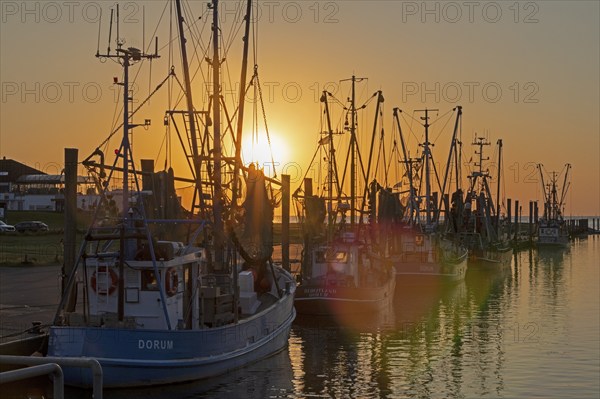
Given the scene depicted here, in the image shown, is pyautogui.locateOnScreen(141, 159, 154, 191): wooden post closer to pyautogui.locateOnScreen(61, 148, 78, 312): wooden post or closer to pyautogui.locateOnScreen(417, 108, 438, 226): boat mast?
pyautogui.locateOnScreen(61, 148, 78, 312): wooden post

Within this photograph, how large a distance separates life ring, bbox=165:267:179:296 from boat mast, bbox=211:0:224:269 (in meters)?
3.90

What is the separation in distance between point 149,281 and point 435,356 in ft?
39.5

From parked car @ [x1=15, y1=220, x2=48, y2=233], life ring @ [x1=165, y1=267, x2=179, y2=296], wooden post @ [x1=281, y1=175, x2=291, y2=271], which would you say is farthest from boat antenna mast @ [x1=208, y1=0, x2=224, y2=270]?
parked car @ [x1=15, y1=220, x2=48, y2=233]

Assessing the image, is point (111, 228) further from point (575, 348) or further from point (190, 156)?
point (575, 348)

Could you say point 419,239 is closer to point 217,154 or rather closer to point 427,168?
point 427,168

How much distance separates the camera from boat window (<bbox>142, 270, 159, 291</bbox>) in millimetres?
21906

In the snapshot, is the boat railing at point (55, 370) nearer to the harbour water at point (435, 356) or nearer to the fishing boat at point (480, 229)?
the harbour water at point (435, 356)

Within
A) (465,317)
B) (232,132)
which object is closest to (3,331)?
(232,132)

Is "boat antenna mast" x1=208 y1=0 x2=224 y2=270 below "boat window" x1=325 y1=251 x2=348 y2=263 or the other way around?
the other way around

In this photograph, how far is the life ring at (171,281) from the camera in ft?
72.2

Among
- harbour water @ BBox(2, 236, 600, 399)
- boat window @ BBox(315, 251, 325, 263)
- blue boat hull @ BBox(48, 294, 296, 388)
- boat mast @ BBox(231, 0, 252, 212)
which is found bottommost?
harbour water @ BBox(2, 236, 600, 399)

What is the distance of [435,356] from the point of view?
97.3ft

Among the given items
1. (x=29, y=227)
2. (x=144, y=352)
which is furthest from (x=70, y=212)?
(x=29, y=227)

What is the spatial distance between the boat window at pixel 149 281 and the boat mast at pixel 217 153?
458 cm
